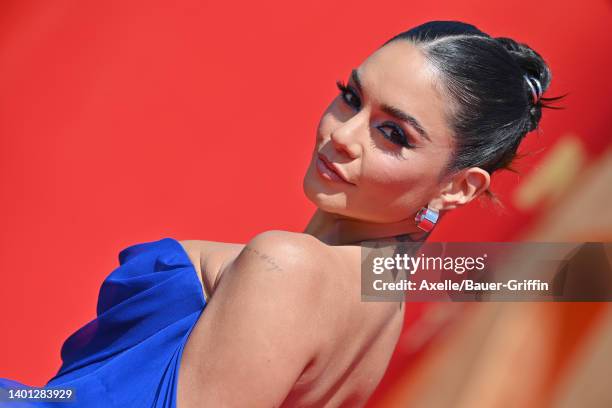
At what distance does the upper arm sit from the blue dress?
0.16 ft

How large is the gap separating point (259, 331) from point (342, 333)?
0.53 ft

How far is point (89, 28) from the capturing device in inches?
96.4

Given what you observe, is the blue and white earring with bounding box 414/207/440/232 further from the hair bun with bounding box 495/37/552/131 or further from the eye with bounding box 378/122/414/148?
the hair bun with bounding box 495/37/552/131

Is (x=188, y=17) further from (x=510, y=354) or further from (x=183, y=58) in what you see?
(x=510, y=354)

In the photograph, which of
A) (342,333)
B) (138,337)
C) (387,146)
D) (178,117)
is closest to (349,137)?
(387,146)

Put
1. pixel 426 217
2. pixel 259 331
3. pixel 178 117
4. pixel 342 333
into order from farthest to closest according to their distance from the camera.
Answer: pixel 178 117
pixel 426 217
pixel 342 333
pixel 259 331

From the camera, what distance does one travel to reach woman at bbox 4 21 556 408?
1.05 metres

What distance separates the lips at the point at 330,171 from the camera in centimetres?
123

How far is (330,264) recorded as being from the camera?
112 cm

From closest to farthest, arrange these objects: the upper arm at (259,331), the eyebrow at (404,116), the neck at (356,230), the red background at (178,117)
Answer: the upper arm at (259,331) < the eyebrow at (404,116) < the neck at (356,230) < the red background at (178,117)

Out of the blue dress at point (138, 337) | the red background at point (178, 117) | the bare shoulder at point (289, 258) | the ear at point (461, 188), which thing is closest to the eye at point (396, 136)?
the ear at point (461, 188)

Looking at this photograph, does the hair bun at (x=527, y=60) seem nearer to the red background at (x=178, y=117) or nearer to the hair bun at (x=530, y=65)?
the hair bun at (x=530, y=65)

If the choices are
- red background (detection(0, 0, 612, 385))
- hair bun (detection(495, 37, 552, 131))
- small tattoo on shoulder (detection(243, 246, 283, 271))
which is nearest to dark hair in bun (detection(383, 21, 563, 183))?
hair bun (detection(495, 37, 552, 131))

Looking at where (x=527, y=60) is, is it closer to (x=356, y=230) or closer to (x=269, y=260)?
(x=356, y=230)
